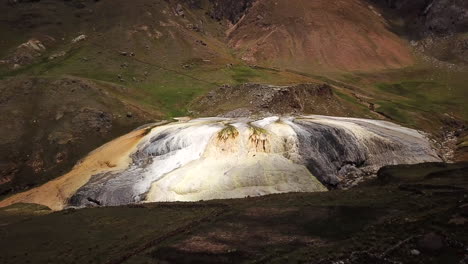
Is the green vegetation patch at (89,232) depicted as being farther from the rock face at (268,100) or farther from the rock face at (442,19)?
the rock face at (442,19)

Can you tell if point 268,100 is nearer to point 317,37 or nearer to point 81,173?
point 81,173

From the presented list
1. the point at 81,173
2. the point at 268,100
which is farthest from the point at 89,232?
the point at 268,100

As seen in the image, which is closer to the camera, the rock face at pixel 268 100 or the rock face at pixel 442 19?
the rock face at pixel 268 100

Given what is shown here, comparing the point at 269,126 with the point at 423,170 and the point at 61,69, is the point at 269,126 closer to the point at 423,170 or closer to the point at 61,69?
the point at 423,170

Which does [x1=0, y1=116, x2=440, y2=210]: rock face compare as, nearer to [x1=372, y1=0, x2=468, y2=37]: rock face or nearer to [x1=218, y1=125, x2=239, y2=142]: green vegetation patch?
[x1=218, y1=125, x2=239, y2=142]: green vegetation patch

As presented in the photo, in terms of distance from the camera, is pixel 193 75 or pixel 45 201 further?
pixel 193 75

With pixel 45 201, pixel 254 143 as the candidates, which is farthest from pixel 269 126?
pixel 45 201

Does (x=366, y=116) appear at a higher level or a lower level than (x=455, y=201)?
lower

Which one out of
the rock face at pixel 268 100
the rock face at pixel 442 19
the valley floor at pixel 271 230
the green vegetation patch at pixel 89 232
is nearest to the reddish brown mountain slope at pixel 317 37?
the rock face at pixel 442 19
